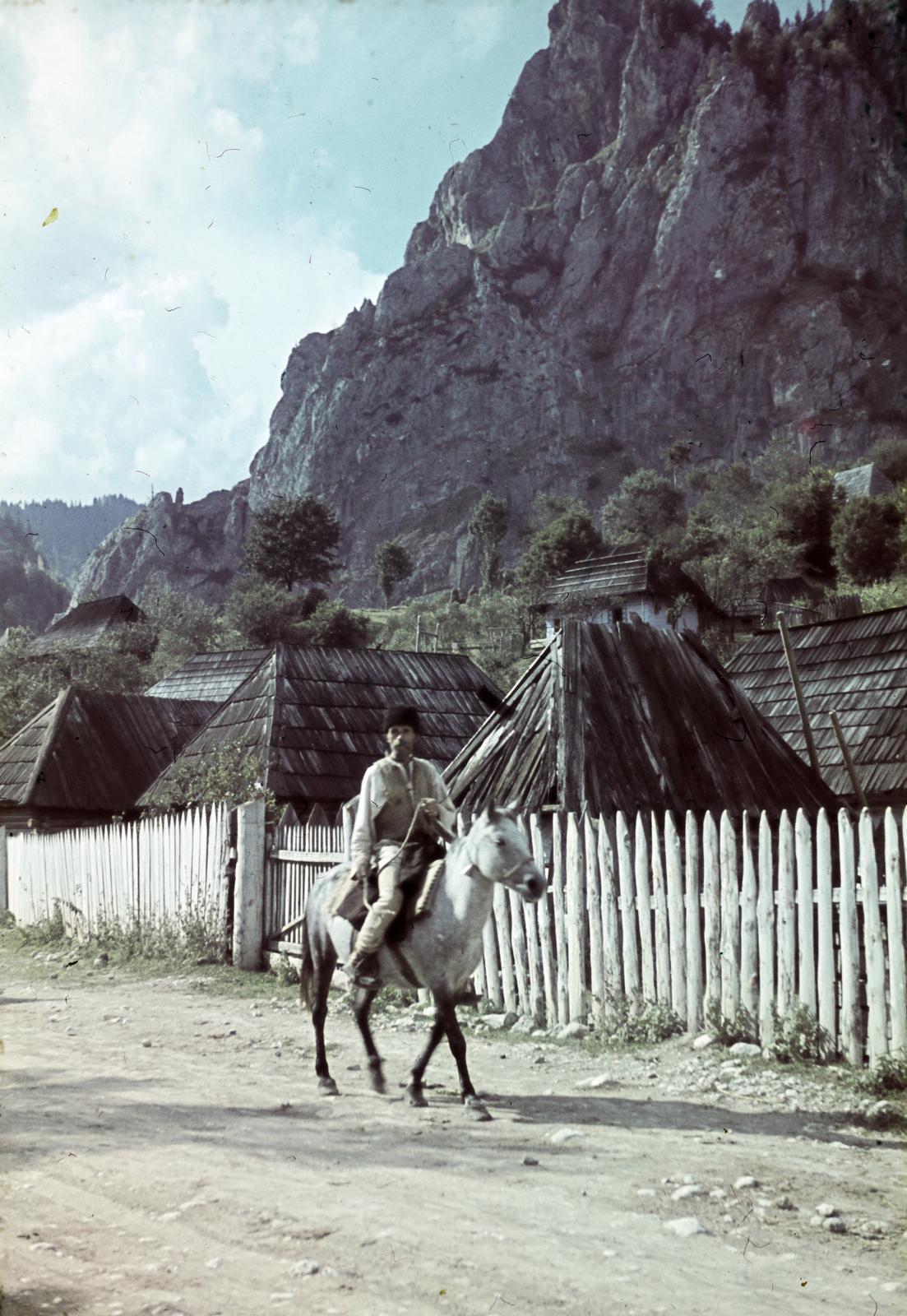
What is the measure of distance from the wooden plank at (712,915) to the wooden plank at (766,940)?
1.27 ft

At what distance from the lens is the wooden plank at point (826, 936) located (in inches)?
267

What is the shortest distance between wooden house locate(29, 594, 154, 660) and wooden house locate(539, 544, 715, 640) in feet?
86.6

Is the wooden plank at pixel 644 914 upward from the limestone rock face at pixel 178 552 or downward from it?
downward

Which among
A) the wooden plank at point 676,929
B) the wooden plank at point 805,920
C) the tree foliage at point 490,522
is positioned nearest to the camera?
the wooden plank at point 805,920

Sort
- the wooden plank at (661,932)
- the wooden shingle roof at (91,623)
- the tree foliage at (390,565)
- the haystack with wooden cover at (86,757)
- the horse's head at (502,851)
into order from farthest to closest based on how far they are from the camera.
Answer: the tree foliage at (390,565), the wooden shingle roof at (91,623), the haystack with wooden cover at (86,757), the wooden plank at (661,932), the horse's head at (502,851)

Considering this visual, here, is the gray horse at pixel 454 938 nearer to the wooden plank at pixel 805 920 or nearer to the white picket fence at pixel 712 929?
the white picket fence at pixel 712 929

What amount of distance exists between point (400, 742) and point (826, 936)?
117 inches

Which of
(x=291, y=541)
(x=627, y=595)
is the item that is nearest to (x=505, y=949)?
(x=627, y=595)

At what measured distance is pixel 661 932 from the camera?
7.91 metres

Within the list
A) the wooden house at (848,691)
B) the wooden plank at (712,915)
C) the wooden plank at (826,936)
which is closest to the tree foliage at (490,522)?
the wooden house at (848,691)

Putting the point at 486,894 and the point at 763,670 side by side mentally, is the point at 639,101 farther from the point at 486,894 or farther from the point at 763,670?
the point at 486,894

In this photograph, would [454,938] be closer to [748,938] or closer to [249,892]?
[748,938]

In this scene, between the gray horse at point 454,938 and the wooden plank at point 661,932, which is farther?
the wooden plank at point 661,932

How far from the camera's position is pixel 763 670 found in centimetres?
2009
